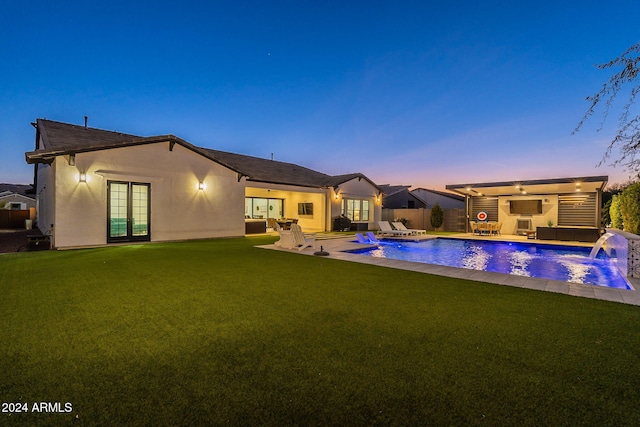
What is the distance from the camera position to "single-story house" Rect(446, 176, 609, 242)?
1538 cm

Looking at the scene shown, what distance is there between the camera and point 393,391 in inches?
90.7

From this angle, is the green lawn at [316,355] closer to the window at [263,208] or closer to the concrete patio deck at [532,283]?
the concrete patio deck at [532,283]

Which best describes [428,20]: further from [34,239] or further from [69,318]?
[34,239]

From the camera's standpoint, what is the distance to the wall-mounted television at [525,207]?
1903 centimetres

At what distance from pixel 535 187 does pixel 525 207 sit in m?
3.34

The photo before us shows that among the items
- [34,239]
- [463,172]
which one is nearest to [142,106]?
[34,239]

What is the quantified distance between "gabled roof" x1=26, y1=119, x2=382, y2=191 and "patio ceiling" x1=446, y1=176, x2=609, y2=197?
780cm

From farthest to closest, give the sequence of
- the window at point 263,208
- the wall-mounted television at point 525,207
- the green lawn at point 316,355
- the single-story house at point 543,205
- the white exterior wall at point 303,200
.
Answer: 1. the window at point 263,208
2. the white exterior wall at point 303,200
3. the wall-mounted television at point 525,207
4. the single-story house at point 543,205
5. the green lawn at point 316,355

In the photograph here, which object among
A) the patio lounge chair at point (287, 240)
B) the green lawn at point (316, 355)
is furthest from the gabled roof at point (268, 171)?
the green lawn at point (316, 355)

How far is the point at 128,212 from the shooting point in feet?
39.0

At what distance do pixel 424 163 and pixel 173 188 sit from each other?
2202 centimetres

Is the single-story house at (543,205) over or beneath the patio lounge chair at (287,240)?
over

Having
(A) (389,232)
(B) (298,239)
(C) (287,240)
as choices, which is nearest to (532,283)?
(B) (298,239)

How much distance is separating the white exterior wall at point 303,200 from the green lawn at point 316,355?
1397 cm
